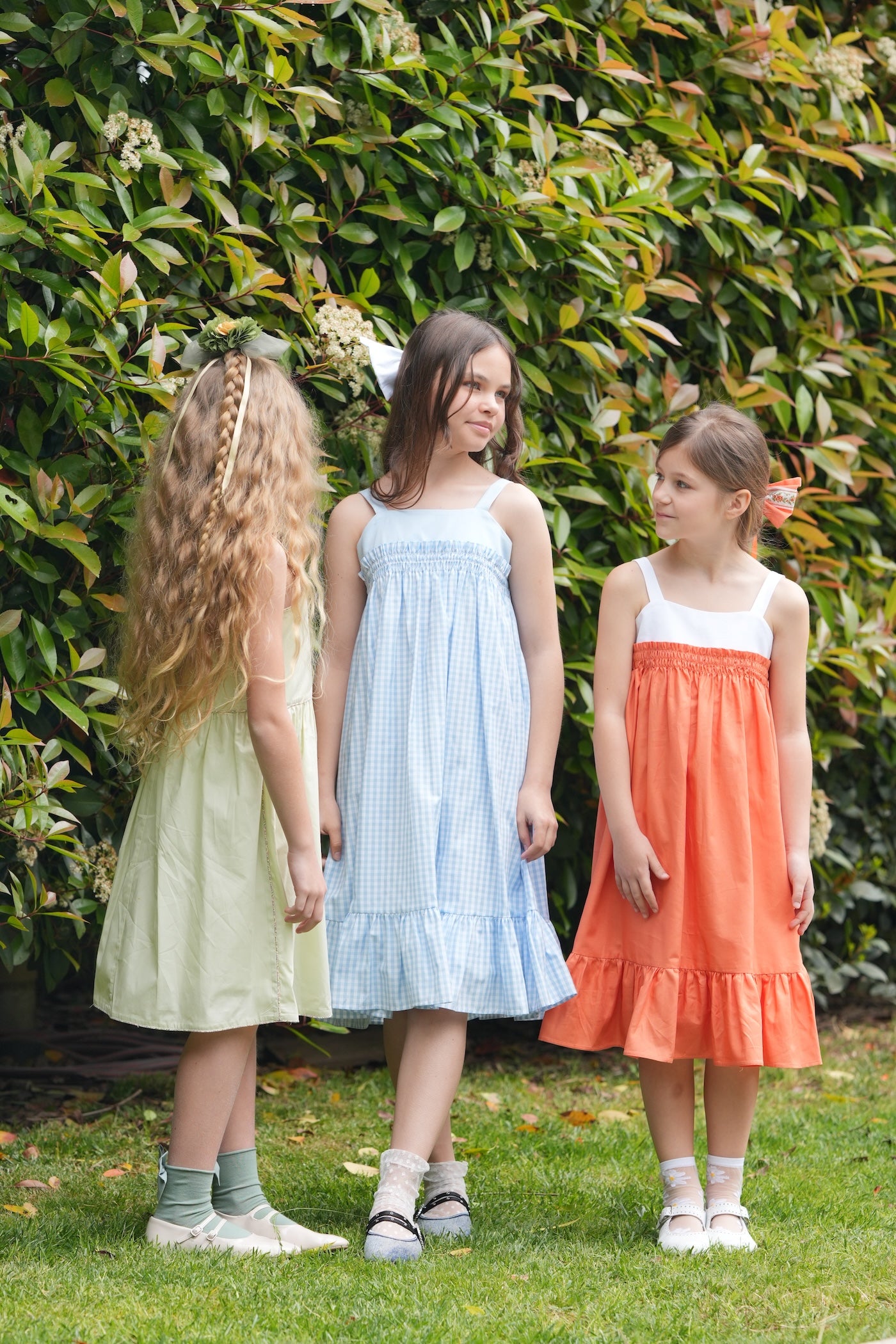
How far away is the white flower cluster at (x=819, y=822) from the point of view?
378cm

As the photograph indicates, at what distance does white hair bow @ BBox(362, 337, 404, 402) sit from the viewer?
2.81m

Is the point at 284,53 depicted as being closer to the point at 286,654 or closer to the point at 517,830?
the point at 286,654

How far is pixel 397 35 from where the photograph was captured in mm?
2959

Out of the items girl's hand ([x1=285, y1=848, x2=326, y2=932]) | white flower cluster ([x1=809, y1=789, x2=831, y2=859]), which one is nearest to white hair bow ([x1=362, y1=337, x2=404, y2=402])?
girl's hand ([x1=285, y1=848, x2=326, y2=932])

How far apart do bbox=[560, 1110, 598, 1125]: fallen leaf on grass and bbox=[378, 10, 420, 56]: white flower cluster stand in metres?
2.47

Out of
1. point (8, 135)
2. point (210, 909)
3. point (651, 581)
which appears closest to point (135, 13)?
point (8, 135)

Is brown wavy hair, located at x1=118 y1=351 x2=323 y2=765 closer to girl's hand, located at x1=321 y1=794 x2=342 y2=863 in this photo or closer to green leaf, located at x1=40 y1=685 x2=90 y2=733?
green leaf, located at x1=40 y1=685 x2=90 y2=733

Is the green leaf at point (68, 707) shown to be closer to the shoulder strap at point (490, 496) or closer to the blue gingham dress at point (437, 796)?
the blue gingham dress at point (437, 796)

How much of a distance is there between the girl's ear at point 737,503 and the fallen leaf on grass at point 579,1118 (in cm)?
161

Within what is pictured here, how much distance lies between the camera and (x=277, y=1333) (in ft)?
6.54

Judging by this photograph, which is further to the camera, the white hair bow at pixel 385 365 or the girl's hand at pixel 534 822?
the white hair bow at pixel 385 365

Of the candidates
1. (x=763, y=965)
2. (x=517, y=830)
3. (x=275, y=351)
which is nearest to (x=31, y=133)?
(x=275, y=351)

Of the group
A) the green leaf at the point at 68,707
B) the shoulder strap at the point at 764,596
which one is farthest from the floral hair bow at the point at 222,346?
the shoulder strap at the point at 764,596

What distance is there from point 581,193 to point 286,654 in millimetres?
1427
